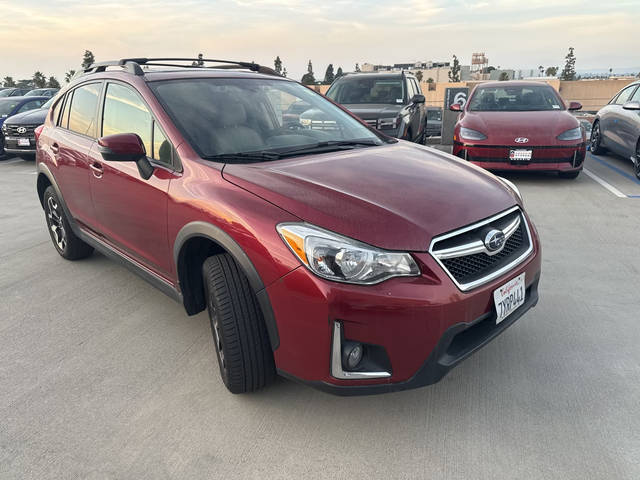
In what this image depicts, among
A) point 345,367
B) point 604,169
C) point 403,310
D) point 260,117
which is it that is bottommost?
point 604,169

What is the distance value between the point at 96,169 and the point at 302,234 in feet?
6.70

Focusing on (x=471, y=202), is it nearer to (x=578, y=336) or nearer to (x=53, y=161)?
(x=578, y=336)

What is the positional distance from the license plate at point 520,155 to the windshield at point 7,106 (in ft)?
38.8

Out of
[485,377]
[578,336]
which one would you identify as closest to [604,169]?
[578,336]

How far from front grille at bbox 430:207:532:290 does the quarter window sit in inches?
107

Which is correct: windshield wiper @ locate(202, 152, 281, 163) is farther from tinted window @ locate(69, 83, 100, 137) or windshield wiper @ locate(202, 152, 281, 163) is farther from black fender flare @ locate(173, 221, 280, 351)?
tinted window @ locate(69, 83, 100, 137)

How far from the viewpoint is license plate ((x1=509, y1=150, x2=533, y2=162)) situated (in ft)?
22.7

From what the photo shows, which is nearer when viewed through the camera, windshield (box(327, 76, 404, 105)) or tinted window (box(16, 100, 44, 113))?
windshield (box(327, 76, 404, 105))

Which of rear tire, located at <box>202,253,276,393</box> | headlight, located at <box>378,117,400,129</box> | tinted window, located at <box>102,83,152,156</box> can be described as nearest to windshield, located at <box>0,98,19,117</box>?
headlight, located at <box>378,117,400,129</box>

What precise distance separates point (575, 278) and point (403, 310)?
2.52m

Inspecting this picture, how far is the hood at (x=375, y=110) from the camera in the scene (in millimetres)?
7922

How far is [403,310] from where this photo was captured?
6.57 feet

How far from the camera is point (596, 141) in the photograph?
9.70 m

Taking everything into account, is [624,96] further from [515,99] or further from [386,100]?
[386,100]
